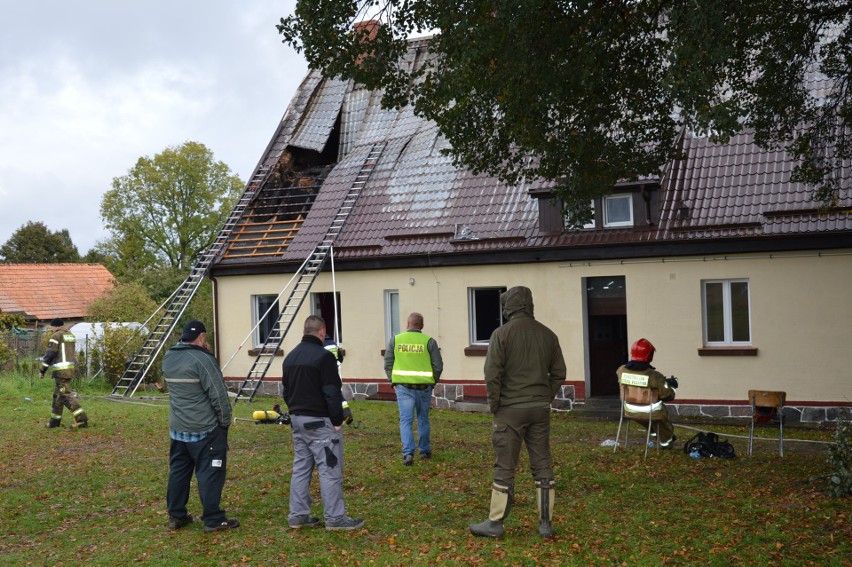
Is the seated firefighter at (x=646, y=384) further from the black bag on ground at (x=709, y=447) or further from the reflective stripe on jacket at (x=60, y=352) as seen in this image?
the reflective stripe on jacket at (x=60, y=352)

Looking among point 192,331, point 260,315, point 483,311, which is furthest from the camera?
point 260,315

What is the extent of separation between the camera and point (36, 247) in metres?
72.4

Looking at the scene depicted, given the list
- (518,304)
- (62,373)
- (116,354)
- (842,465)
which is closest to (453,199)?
(62,373)

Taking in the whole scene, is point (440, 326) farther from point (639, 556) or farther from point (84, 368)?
point (639, 556)

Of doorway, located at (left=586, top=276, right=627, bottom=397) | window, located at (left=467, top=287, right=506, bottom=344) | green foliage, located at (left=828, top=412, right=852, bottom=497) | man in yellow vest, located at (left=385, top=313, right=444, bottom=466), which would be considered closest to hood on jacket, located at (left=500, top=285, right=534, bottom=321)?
green foliage, located at (left=828, top=412, right=852, bottom=497)

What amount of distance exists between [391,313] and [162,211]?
4445 centimetres

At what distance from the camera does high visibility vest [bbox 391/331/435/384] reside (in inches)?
499

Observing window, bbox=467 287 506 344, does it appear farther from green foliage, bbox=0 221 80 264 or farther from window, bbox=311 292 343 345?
green foliage, bbox=0 221 80 264

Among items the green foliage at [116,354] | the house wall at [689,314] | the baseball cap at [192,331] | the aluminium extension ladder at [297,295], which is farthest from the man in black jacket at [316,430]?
the green foliage at [116,354]

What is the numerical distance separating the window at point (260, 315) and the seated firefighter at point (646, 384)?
13375mm

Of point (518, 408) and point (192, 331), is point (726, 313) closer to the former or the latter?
point (518, 408)

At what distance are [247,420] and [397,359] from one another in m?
6.35

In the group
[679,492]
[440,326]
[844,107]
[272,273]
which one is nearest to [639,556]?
[679,492]

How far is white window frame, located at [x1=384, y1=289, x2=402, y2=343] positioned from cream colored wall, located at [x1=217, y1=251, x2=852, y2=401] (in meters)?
0.14
